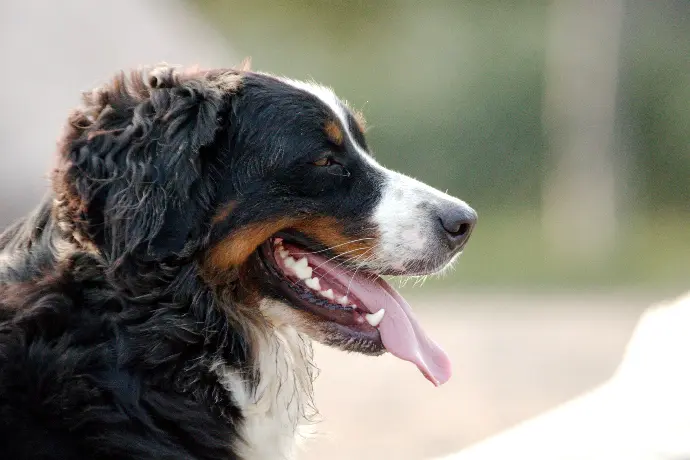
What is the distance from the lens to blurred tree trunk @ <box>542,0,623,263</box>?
61.3 feet

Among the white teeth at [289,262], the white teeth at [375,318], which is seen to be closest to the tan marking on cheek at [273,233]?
the white teeth at [289,262]

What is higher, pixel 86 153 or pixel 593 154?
pixel 593 154

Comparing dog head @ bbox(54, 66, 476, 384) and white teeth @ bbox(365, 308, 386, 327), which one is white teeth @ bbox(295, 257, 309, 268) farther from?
white teeth @ bbox(365, 308, 386, 327)

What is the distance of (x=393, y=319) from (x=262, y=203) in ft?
2.11

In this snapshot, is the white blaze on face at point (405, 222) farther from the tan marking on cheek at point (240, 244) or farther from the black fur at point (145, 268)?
the tan marking on cheek at point (240, 244)

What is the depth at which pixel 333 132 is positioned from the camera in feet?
11.0

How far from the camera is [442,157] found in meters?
19.5

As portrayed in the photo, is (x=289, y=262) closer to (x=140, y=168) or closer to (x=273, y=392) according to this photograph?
(x=273, y=392)

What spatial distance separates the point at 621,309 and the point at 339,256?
8474 mm

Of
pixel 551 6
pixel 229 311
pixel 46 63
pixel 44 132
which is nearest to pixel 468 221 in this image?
pixel 229 311

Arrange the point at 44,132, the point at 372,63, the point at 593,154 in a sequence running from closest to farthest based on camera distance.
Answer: the point at 44,132 < the point at 593,154 < the point at 372,63

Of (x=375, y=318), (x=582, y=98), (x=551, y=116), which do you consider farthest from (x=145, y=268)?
(x=582, y=98)

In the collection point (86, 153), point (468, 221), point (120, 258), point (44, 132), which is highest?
point (44, 132)

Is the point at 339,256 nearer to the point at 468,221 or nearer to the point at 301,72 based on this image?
the point at 468,221
